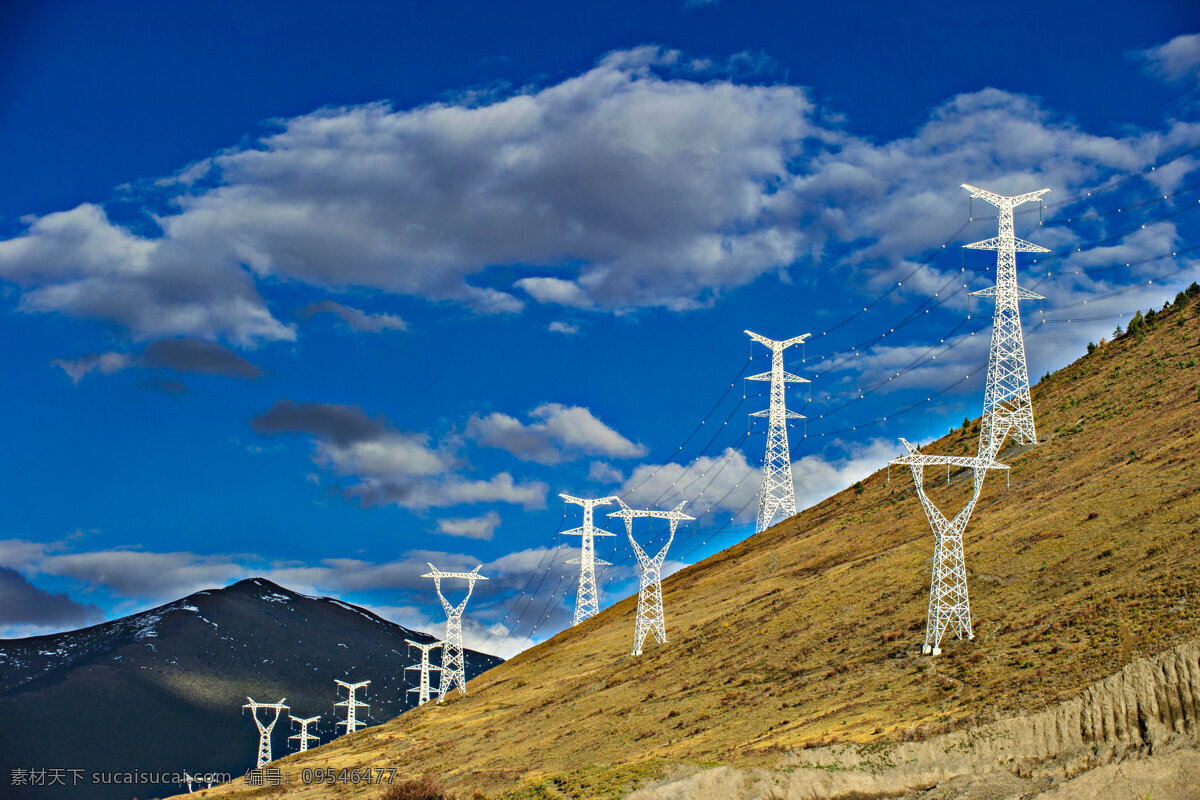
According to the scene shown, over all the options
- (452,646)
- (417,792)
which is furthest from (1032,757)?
(452,646)

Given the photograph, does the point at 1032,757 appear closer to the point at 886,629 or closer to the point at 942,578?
the point at 942,578

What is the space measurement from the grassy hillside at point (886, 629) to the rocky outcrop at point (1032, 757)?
6.45ft

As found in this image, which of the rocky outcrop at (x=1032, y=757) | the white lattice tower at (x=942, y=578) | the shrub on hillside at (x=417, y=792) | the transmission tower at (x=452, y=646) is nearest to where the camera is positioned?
the rocky outcrop at (x=1032, y=757)

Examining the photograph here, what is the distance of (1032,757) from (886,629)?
23796 millimetres

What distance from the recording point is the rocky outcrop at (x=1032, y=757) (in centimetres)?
3297

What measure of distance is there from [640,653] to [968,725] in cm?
4260

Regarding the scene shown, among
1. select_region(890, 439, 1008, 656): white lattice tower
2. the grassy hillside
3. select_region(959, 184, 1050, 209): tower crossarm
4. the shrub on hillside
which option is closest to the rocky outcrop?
the grassy hillside

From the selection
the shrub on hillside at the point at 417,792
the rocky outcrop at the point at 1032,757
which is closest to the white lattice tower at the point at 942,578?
the rocky outcrop at the point at 1032,757

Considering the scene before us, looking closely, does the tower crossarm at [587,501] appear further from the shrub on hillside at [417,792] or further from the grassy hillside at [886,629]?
the shrub on hillside at [417,792]

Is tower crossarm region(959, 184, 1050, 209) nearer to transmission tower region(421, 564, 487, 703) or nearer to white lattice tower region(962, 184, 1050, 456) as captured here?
white lattice tower region(962, 184, 1050, 456)

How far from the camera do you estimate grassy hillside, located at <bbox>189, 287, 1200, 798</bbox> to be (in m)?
43.6

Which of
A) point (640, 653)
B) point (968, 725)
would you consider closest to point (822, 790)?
point (968, 725)

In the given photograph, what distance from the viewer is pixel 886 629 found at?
2346 inches

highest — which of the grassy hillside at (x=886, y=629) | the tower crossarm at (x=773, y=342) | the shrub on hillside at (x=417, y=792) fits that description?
the tower crossarm at (x=773, y=342)
